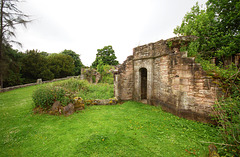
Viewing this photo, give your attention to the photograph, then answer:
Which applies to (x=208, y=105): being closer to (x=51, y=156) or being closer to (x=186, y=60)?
(x=186, y=60)

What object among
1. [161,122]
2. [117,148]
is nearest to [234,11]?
[161,122]

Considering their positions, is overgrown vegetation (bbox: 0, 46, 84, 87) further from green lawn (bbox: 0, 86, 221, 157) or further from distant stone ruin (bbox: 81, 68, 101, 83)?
green lawn (bbox: 0, 86, 221, 157)

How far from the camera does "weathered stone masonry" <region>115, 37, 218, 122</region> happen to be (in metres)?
4.41

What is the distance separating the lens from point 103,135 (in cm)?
373

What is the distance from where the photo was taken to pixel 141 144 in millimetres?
3326

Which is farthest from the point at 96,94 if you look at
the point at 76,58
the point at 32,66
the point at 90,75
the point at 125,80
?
the point at 76,58

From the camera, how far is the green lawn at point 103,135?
3057mm

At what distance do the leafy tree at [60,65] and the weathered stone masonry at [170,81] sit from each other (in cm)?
2272

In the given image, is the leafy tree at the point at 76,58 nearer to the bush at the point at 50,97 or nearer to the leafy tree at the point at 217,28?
the bush at the point at 50,97

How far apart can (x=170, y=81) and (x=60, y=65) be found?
2792cm

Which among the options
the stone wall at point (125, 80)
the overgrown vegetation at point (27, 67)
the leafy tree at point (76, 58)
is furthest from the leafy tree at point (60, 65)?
the stone wall at point (125, 80)

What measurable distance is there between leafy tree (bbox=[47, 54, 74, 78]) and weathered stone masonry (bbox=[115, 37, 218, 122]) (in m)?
22.7

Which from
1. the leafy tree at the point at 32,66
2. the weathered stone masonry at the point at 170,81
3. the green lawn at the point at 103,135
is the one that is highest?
the leafy tree at the point at 32,66

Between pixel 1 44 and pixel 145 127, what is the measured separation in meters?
19.5
